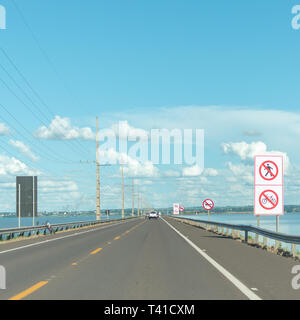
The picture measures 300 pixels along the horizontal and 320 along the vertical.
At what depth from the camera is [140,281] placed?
36.5ft

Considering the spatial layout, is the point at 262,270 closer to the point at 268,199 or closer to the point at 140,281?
the point at 140,281

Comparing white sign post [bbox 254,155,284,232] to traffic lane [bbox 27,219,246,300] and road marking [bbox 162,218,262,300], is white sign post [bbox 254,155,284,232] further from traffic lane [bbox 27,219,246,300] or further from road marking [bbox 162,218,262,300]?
traffic lane [bbox 27,219,246,300]

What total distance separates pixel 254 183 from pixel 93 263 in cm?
844

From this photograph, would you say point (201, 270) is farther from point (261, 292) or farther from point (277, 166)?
point (277, 166)

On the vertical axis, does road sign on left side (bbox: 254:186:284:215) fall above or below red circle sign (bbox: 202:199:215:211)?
above

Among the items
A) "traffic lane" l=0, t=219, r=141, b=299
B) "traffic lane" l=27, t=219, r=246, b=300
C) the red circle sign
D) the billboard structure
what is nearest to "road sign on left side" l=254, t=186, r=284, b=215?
"traffic lane" l=27, t=219, r=246, b=300

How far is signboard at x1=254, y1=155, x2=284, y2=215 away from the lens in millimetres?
20328

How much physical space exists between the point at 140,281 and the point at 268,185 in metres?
10.8

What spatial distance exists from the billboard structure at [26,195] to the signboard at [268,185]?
19523 mm

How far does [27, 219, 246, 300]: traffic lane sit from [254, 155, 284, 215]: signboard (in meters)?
5.19

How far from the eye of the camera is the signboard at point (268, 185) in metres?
20.3

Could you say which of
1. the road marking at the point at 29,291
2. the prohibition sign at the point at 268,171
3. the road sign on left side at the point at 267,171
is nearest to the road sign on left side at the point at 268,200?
the road sign on left side at the point at 267,171

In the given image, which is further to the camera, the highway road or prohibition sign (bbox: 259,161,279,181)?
prohibition sign (bbox: 259,161,279,181)

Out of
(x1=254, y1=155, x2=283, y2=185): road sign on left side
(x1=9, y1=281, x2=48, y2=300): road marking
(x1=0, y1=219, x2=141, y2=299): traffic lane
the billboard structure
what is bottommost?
(x1=0, y1=219, x2=141, y2=299): traffic lane
